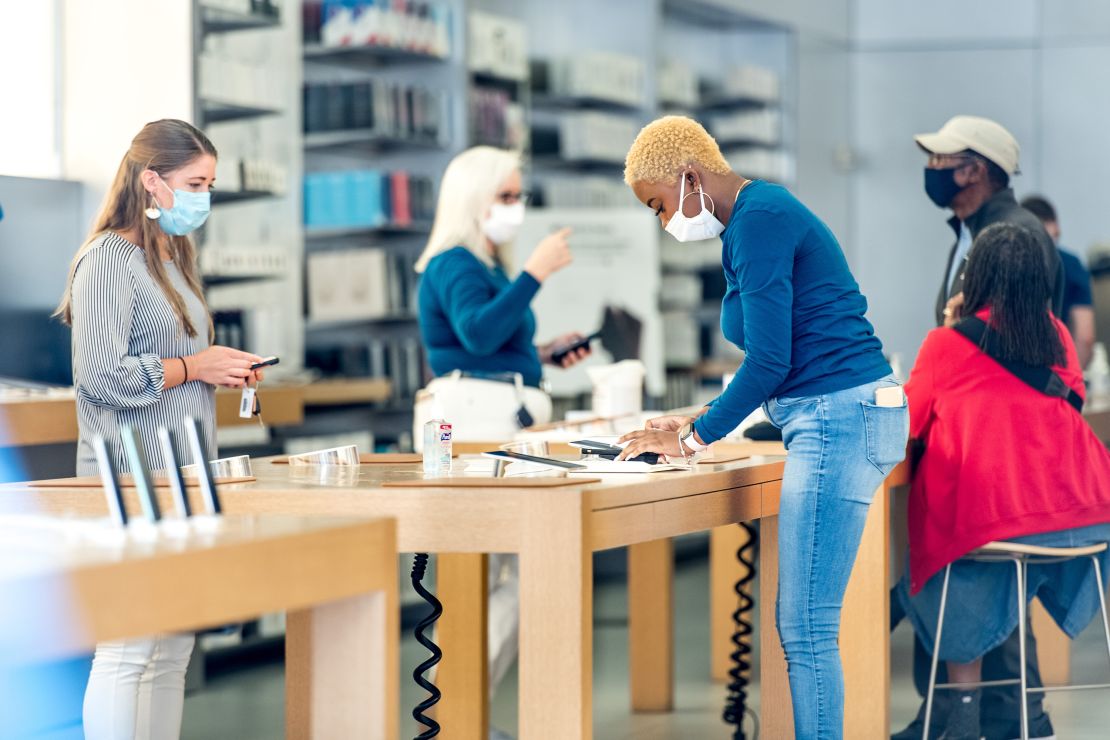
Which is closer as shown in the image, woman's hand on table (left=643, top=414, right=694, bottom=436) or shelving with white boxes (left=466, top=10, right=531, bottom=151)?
woman's hand on table (left=643, top=414, right=694, bottom=436)

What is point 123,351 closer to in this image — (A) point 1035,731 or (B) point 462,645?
(B) point 462,645

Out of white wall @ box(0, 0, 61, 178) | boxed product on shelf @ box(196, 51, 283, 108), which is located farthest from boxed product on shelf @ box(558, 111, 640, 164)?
white wall @ box(0, 0, 61, 178)

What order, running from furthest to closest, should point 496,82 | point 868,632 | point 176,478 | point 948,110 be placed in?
point 948,110, point 496,82, point 868,632, point 176,478

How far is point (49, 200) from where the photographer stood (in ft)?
16.7

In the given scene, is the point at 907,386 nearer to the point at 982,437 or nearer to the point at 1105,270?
the point at 982,437

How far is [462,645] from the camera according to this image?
366 centimetres

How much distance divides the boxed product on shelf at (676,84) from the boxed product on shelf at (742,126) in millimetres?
331

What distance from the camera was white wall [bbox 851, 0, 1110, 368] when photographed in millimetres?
10188

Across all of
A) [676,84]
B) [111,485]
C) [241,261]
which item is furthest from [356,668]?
[676,84]

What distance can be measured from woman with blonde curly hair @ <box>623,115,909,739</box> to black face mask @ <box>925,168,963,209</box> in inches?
54.8

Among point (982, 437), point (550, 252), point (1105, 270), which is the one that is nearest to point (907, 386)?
point (982, 437)

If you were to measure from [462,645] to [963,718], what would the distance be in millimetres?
1339

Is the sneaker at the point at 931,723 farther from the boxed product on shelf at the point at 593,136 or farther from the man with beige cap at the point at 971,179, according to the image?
the boxed product on shelf at the point at 593,136

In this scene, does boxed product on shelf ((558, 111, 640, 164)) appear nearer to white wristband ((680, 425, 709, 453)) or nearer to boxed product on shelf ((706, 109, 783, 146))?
boxed product on shelf ((706, 109, 783, 146))
